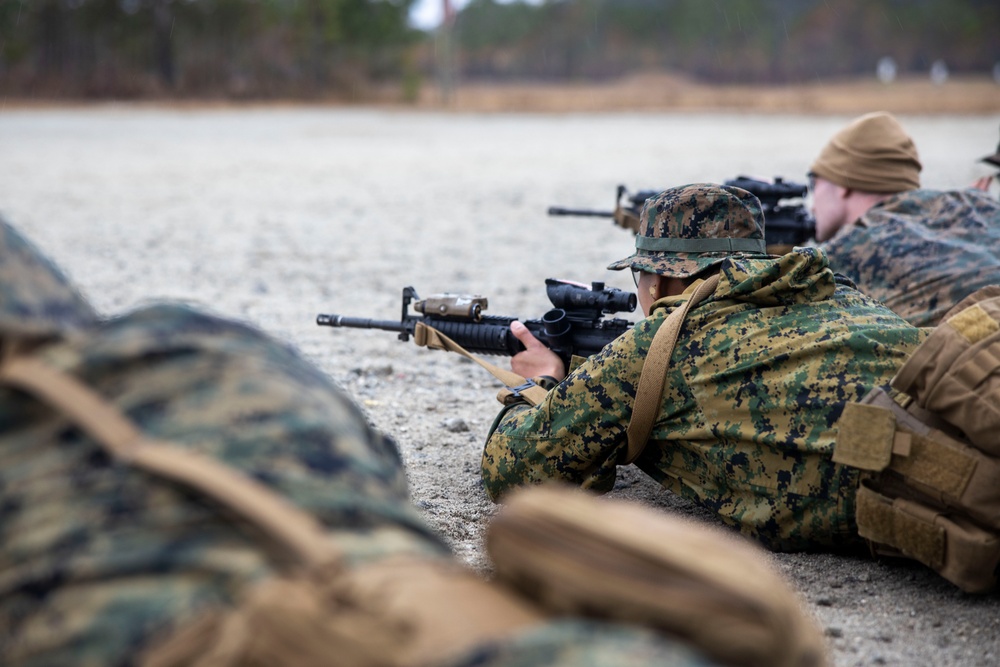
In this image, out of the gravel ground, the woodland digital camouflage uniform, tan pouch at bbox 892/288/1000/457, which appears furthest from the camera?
the gravel ground

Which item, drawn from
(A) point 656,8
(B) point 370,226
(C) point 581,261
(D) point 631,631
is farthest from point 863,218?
(A) point 656,8

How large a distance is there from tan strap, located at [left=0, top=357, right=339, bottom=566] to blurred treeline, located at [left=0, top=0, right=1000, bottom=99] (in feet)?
124

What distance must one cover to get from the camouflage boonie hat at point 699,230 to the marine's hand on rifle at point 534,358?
542mm

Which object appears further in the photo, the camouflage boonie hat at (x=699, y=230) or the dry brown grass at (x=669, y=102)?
the dry brown grass at (x=669, y=102)

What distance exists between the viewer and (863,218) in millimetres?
5391

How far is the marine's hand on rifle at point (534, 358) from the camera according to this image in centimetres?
406

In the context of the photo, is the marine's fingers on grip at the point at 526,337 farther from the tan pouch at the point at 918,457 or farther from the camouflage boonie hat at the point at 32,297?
the camouflage boonie hat at the point at 32,297

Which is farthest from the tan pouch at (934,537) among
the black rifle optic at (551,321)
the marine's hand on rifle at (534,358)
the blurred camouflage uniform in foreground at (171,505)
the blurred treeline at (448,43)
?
the blurred treeline at (448,43)

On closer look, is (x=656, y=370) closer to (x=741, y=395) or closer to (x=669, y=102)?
(x=741, y=395)

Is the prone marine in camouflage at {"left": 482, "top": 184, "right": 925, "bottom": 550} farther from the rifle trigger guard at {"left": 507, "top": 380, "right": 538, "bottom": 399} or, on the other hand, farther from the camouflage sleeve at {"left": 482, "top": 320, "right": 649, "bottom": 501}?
the rifle trigger guard at {"left": 507, "top": 380, "right": 538, "bottom": 399}

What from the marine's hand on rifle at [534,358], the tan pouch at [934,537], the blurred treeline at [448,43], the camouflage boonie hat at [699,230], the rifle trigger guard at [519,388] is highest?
the blurred treeline at [448,43]

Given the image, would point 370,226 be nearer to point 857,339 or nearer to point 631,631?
point 857,339

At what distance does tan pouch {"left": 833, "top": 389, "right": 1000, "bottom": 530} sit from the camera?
2.79 meters

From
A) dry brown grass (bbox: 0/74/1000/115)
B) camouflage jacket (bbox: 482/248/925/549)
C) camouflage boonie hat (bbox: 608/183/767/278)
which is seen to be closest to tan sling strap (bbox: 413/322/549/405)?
camouflage jacket (bbox: 482/248/925/549)
